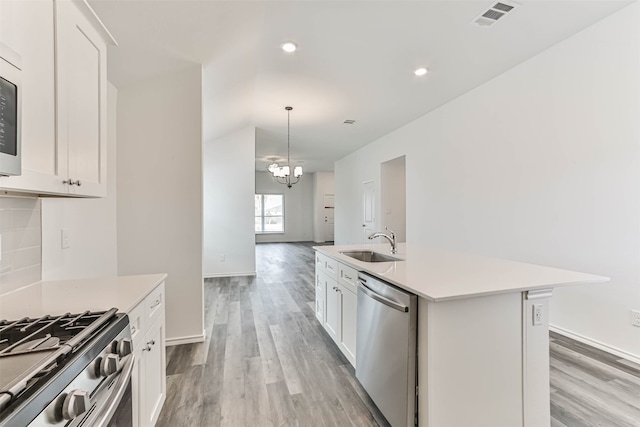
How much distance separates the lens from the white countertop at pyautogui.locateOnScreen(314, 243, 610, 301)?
147 cm

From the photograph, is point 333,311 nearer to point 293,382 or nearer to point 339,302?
point 339,302

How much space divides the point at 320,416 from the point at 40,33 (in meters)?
2.42

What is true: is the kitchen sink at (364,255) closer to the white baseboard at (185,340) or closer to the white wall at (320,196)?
the white baseboard at (185,340)

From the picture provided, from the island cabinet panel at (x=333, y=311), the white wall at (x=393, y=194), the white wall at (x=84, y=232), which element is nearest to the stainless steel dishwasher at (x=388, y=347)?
the island cabinet panel at (x=333, y=311)

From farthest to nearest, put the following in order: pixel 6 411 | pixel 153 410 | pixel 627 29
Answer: pixel 627 29, pixel 153 410, pixel 6 411

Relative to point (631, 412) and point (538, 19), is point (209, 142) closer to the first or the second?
point (538, 19)

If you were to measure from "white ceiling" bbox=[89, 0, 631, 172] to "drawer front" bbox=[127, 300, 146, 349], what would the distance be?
77.5 inches

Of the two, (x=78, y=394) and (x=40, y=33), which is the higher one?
(x=40, y=33)

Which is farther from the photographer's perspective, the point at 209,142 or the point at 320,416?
the point at 209,142

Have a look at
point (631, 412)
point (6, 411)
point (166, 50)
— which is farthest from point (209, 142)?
point (631, 412)

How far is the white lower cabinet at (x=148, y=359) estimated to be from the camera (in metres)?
1.39

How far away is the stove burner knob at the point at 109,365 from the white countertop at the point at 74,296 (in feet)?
1.02

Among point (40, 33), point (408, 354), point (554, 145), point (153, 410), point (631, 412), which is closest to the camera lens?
point (40, 33)

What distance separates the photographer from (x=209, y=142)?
5625mm
